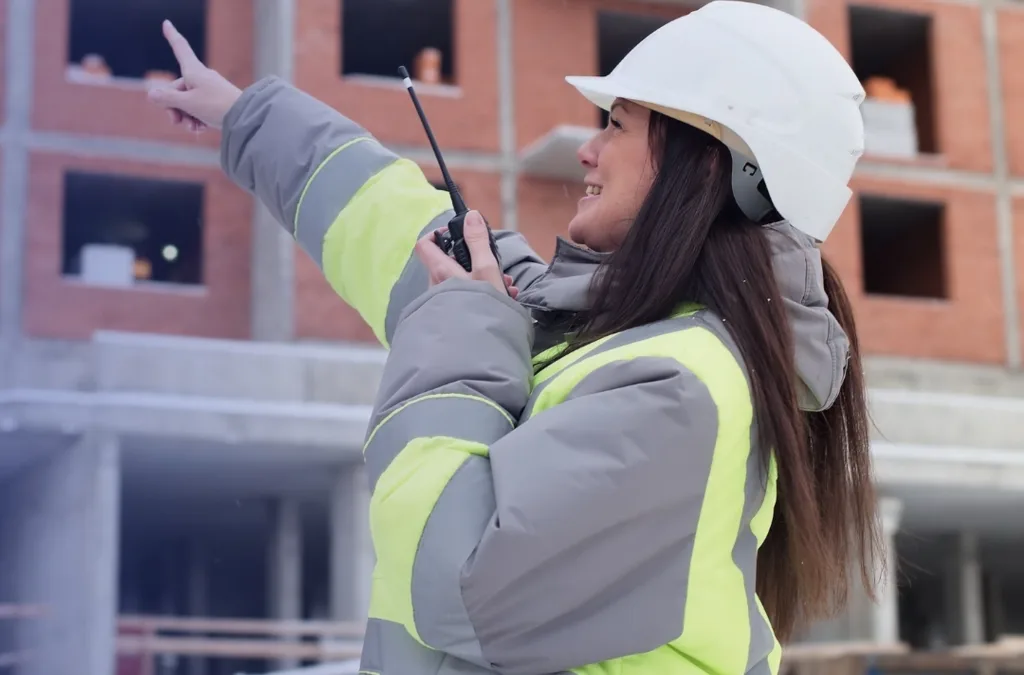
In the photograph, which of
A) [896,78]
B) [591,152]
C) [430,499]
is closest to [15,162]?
[896,78]

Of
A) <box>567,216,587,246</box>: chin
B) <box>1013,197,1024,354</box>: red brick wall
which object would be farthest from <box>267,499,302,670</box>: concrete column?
<box>567,216,587,246</box>: chin

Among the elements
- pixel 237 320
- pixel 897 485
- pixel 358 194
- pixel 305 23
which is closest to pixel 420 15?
pixel 305 23

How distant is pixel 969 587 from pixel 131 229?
11023 mm

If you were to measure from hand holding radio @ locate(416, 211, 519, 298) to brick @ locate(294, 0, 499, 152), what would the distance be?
521 inches

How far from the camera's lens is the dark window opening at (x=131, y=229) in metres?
14.9

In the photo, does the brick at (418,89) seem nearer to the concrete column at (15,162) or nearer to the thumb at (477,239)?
the concrete column at (15,162)

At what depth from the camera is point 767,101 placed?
62.6 inches

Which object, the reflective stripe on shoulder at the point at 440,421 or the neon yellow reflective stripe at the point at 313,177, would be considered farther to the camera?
the neon yellow reflective stripe at the point at 313,177

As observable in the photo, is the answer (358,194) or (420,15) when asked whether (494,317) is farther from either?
(420,15)

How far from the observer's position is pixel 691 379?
1.40 meters

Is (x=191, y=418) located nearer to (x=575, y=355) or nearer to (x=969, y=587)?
(x=969, y=587)

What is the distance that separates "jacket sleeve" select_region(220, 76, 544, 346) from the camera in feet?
6.04

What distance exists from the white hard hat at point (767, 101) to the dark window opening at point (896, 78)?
50.7 feet

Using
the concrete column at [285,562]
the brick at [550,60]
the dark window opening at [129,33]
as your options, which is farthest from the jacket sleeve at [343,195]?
the dark window opening at [129,33]
